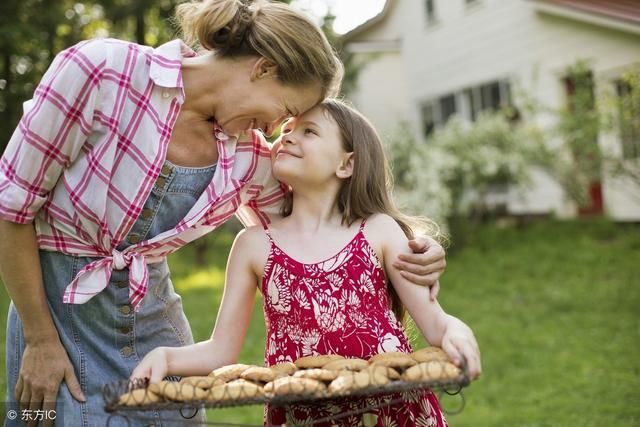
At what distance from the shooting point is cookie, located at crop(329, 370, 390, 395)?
1.81 metres

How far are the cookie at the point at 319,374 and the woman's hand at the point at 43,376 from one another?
0.70 metres

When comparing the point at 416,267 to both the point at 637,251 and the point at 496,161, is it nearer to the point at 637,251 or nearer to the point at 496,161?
the point at 637,251

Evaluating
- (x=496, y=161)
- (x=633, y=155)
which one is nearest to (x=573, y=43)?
(x=496, y=161)

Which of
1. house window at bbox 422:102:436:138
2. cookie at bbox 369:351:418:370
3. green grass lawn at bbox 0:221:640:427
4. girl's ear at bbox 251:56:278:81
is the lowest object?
house window at bbox 422:102:436:138

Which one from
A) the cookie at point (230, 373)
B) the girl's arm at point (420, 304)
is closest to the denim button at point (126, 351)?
the cookie at point (230, 373)

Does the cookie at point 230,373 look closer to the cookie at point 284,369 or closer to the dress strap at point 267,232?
the cookie at point 284,369

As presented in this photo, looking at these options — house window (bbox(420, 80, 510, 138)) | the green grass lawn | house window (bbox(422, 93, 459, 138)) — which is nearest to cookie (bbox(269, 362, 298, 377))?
the green grass lawn

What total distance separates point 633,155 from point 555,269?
1.71 metres

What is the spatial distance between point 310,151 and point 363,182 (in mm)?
220

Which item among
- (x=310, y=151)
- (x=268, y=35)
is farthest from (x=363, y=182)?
(x=268, y=35)

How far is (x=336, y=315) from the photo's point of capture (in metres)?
2.42

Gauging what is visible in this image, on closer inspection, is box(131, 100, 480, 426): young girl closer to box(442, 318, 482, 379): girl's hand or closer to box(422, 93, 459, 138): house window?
box(442, 318, 482, 379): girl's hand

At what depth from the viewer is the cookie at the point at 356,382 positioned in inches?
71.4

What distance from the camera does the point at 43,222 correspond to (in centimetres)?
220
